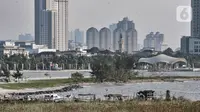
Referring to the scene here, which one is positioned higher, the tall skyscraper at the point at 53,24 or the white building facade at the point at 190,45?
the tall skyscraper at the point at 53,24

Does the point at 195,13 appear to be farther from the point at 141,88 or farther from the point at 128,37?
the point at 141,88

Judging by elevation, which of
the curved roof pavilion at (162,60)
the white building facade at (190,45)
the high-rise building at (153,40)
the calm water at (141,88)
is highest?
the high-rise building at (153,40)

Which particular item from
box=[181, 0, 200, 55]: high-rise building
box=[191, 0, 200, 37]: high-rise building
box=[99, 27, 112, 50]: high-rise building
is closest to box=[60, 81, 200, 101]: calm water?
box=[191, 0, 200, 37]: high-rise building

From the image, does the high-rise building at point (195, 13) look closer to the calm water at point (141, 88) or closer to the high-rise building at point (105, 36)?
the calm water at point (141, 88)

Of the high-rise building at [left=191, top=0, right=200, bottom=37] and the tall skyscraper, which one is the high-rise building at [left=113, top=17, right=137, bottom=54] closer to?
the tall skyscraper

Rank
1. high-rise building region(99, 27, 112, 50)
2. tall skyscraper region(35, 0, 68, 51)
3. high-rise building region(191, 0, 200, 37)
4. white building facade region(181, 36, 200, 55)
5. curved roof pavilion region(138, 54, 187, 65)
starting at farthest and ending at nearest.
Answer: high-rise building region(99, 27, 112, 50), tall skyscraper region(35, 0, 68, 51), white building facade region(181, 36, 200, 55), high-rise building region(191, 0, 200, 37), curved roof pavilion region(138, 54, 187, 65)

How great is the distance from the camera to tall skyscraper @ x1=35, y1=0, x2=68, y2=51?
131m

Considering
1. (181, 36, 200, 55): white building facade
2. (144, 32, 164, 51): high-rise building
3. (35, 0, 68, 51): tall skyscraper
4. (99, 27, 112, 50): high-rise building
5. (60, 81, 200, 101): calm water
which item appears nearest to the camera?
(60, 81, 200, 101): calm water

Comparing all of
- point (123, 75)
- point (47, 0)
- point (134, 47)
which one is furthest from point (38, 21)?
point (123, 75)

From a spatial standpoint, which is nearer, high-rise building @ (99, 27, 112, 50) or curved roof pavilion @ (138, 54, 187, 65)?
curved roof pavilion @ (138, 54, 187, 65)

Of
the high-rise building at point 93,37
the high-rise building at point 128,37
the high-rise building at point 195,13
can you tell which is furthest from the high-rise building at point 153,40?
the high-rise building at point 195,13

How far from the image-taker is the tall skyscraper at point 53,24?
13075 cm

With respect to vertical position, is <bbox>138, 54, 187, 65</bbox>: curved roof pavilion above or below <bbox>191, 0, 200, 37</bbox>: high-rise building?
below

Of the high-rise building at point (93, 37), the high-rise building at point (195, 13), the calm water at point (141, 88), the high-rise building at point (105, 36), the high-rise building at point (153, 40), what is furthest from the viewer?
the high-rise building at point (93, 37)
